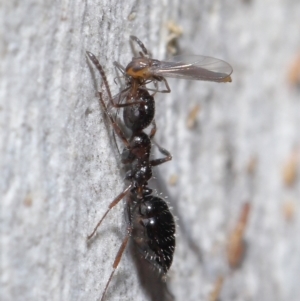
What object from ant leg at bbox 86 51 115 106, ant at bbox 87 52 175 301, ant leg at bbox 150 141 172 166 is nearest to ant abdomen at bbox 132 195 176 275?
ant at bbox 87 52 175 301

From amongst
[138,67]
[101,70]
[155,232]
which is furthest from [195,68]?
[155,232]

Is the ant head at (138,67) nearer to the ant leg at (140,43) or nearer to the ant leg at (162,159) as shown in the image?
the ant leg at (140,43)

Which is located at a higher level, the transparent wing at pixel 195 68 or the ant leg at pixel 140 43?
the ant leg at pixel 140 43

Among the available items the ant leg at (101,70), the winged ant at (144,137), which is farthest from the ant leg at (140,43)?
the ant leg at (101,70)

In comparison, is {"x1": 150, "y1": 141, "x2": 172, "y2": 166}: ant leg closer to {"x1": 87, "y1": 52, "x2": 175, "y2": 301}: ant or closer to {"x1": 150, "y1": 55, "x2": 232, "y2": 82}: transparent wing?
{"x1": 87, "y1": 52, "x2": 175, "y2": 301}: ant

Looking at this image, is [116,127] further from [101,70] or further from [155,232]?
[155,232]

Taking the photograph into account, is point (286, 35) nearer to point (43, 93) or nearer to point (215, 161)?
point (215, 161)
